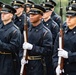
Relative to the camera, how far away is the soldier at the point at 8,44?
32.6ft

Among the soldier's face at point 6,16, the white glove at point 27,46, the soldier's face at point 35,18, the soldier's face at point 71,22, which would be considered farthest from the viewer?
the soldier's face at point 6,16

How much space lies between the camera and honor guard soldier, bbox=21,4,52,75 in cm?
982

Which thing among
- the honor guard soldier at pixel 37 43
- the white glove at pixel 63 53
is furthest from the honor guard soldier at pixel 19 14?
the white glove at pixel 63 53

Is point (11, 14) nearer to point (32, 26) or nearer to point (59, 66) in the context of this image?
point (32, 26)

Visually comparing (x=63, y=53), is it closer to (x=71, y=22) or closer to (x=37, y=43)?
(x=71, y=22)

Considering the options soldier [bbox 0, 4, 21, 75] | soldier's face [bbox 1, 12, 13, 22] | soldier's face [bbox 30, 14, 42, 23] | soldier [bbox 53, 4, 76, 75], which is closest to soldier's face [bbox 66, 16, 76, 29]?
soldier [bbox 53, 4, 76, 75]

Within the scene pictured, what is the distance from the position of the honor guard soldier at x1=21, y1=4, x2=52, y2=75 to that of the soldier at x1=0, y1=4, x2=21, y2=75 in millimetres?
330

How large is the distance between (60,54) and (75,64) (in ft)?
1.29

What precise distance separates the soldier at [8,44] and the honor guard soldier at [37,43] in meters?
0.33

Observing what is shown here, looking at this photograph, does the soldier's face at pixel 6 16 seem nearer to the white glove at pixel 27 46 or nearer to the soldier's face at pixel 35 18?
the soldier's face at pixel 35 18

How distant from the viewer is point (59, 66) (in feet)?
29.5

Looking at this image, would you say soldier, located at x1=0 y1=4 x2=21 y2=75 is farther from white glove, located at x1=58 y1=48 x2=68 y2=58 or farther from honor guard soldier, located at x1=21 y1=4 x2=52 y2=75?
white glove, located at x1=58 y1=48 x2=68 y2=58

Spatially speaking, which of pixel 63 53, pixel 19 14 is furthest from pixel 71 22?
pixel 19 14

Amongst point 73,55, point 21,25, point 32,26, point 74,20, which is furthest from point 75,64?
point 21,25
